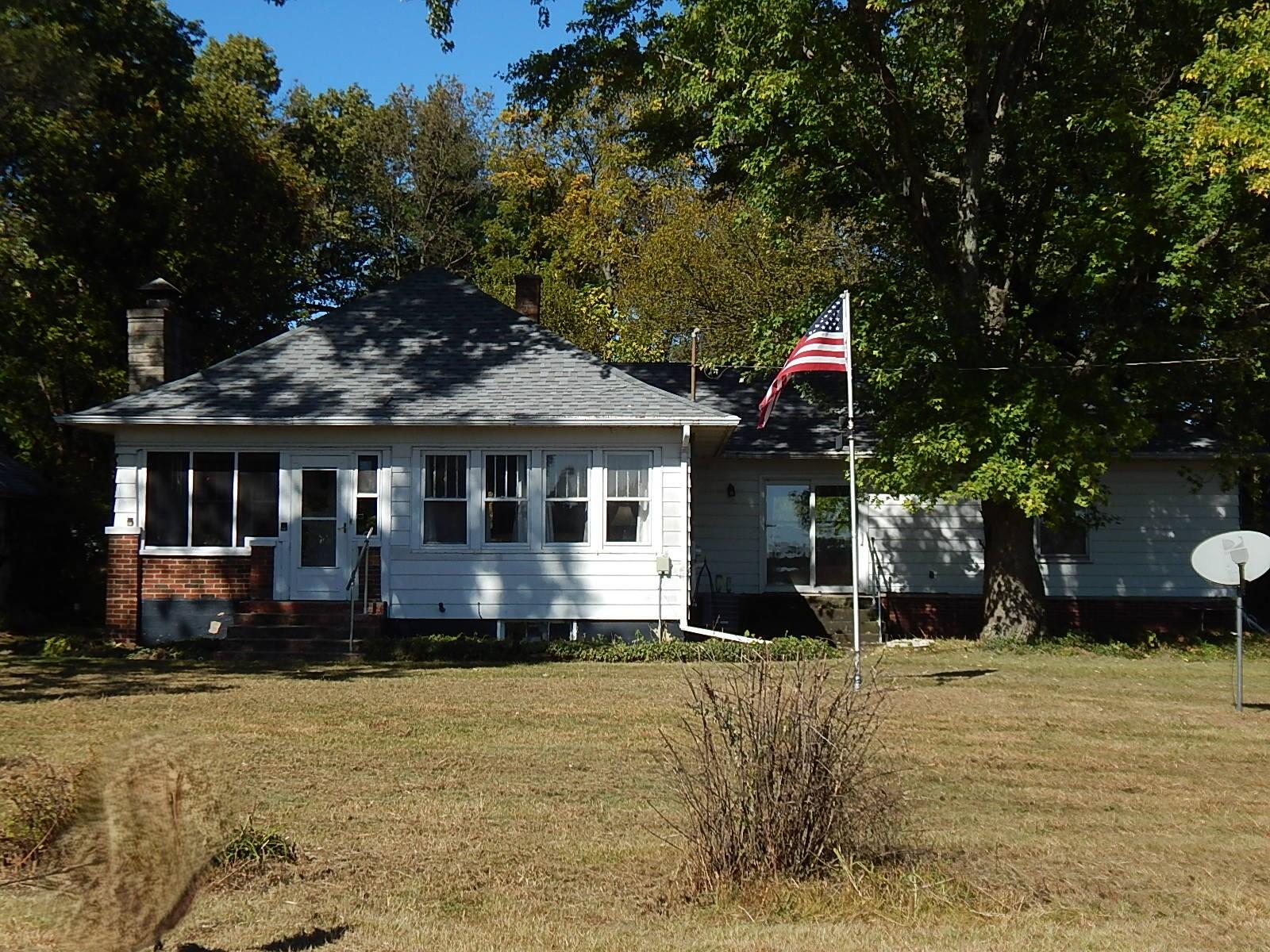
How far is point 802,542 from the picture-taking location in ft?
75.2

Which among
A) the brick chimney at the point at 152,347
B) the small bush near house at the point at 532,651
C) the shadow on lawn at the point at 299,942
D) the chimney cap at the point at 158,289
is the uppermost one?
the chimney cap at the point at 158,289

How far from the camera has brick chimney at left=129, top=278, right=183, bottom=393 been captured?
21.1m

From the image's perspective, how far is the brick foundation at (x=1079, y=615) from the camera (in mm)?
22750

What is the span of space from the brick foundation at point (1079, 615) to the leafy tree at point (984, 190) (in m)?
2.54

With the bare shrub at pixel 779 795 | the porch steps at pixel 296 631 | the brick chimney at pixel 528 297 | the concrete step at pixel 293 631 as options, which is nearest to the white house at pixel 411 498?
the porch steps at pixel 296 631

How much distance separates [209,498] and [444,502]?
3357 millimetres

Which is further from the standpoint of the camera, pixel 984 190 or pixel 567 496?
pixel 984 190

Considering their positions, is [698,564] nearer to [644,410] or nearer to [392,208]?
[644,410]

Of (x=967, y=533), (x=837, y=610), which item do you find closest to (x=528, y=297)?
(x=837, y=610)

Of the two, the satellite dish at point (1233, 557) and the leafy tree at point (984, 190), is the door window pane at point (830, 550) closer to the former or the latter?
the leafy tree at point (984, 190)

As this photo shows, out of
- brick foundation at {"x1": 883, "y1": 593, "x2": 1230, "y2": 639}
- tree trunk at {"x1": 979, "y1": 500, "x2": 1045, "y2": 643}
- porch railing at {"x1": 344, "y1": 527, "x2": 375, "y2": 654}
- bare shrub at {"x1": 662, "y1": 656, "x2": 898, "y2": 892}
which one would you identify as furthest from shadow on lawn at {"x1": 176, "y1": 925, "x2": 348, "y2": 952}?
brick foundation at {"x1": 883, "y1": 593, "x2": 1230, "y2": 639}

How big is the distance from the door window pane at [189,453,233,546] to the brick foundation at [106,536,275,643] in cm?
31

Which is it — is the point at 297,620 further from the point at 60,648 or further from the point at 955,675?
the point at 955,675

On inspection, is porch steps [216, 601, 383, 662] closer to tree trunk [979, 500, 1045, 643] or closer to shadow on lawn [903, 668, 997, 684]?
shadow on lawn [903, 668, 997, 684]
